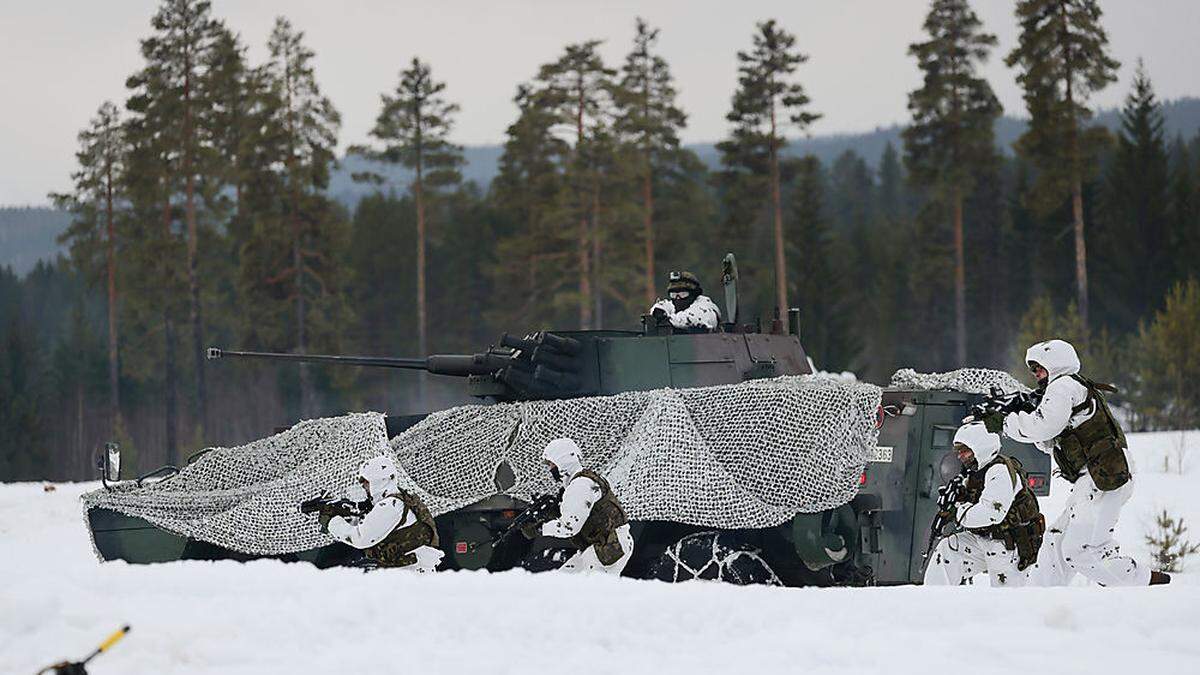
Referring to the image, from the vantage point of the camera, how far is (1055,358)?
9.33 m

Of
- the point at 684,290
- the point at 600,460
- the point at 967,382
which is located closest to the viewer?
the point at 600,460

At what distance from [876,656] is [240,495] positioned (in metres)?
6.23

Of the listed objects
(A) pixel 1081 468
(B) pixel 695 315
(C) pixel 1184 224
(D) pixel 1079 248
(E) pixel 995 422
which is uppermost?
(C) pixel 1184 224

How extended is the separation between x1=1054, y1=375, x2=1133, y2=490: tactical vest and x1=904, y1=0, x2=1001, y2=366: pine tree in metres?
37.1

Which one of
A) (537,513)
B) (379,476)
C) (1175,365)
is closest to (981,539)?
(537,513)

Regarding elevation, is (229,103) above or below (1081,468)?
above

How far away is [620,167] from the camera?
45.7 m

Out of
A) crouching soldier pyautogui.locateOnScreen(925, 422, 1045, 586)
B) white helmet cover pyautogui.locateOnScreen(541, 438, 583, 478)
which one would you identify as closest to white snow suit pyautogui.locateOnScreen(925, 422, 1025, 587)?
crouching soldier pyautogui.locateOnScreen(925, 422, 1045, 586)

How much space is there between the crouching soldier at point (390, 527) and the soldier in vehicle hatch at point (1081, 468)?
12.4ft

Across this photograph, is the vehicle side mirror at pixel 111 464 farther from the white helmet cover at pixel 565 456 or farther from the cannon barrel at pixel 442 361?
the white helmet cover at pixel 565 456

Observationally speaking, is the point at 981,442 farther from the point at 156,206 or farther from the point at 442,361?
the point at 156,206

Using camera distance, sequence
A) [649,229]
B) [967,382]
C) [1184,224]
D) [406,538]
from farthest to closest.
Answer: [1184,224], [649,229], [967,382], [406,538]

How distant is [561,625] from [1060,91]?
36281 millimetres

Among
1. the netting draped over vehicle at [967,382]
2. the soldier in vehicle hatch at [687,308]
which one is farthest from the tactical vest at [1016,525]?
the soldier in vehicle hatch at [687,308]
